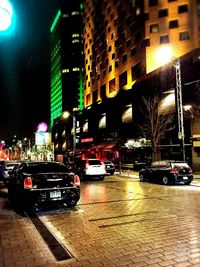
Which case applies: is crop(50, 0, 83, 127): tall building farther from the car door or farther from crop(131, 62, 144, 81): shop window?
the car door

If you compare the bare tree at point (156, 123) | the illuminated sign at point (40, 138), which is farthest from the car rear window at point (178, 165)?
the illuminated sign at point (40, 138)

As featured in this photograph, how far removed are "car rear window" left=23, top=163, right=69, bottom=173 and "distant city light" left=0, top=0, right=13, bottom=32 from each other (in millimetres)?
7695

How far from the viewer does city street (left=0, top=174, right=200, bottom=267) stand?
222 inches

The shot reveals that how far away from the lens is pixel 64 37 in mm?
126500

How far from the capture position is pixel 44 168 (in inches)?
448

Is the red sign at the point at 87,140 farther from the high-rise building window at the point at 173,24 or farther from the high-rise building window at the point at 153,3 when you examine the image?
the high-rise building window at the point at 153,3

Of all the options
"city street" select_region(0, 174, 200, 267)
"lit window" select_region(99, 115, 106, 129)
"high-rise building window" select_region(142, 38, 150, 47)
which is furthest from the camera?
"lit window" select_region(99, 115, 106, 129)

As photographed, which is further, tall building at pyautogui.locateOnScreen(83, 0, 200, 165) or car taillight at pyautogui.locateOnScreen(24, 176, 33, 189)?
tall building at pyautogui.locateOnScreen(83, 0, 200, 165)

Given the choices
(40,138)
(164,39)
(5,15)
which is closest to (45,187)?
(5,15)

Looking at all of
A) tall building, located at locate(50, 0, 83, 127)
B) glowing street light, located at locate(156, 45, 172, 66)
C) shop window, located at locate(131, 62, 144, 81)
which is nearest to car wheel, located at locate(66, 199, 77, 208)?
glowing street light, located at locate(156, 45, 172, 66)

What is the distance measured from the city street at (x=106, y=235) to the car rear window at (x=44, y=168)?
1.49m

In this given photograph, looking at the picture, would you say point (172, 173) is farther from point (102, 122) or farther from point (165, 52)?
point (102, 122)

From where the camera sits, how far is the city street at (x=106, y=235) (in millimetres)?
5648

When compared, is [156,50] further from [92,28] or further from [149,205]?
[149,205]
